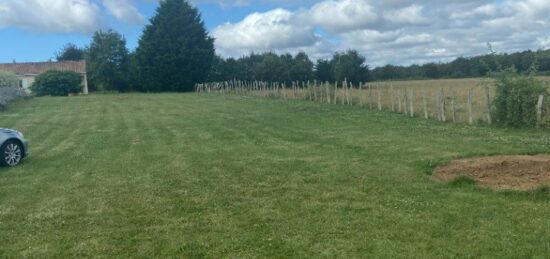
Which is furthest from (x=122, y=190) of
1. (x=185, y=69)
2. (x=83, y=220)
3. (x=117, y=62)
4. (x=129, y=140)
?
(x=117, y=62)

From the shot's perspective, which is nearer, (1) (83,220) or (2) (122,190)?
(1) (83,220)

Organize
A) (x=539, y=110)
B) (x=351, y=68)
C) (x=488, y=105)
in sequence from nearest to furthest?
(x=539, y=110) < (x=488, y=105) < (x=351, y=68)

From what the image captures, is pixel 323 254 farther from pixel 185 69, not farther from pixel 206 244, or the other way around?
pixel 185 69

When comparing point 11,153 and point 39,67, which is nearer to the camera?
point 11,153

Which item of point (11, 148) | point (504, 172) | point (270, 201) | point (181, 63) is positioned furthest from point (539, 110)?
point (181, 63)

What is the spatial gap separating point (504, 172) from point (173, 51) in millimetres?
60337

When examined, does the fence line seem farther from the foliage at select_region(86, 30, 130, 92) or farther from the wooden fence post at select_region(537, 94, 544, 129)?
the foliage at select_region(86, 30, 130, 92)

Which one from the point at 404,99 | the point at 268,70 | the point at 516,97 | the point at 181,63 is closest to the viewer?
the point at 516,97

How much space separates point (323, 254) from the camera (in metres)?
5.98

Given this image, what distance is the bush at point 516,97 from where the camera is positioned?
682 inches

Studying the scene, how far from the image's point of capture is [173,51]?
220 feet

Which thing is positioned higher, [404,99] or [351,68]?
[351,68]

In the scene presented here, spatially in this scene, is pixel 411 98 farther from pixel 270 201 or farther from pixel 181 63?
pixel 181 63

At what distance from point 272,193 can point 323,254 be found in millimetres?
3090
